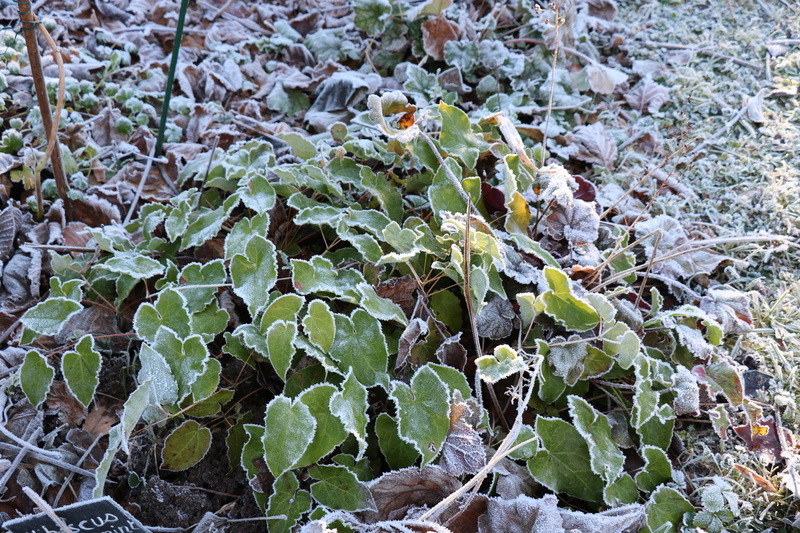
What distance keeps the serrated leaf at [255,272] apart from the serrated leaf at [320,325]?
128 mm

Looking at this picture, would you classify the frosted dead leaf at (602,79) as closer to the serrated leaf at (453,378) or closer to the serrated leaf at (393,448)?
the serrated leaf at (453,378)

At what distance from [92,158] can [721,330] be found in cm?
170

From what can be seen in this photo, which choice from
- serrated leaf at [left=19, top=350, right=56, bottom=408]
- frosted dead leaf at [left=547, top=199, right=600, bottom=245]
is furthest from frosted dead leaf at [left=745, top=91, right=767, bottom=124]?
serrated leaf at [left=19, top=350, right=56, bottom=408]

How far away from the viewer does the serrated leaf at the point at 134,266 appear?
4.52 feet

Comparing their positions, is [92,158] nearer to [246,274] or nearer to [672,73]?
[246,274]

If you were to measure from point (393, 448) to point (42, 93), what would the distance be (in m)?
1.17

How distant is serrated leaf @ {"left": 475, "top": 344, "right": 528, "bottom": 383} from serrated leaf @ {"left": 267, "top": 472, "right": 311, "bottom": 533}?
0.39m

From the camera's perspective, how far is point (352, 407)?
3.84 feet

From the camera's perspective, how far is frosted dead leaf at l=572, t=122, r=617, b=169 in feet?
6.79

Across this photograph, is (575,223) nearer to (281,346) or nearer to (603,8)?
(281,346)

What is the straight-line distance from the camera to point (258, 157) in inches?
68.5

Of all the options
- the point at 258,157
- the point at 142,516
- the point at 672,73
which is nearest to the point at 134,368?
the point at 142,516

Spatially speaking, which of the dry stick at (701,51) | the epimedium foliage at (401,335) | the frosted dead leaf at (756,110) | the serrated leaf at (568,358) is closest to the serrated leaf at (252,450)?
the epimedium foliage at (401,335)

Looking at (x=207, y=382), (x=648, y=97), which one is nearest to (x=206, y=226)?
(x=207, y=382)
